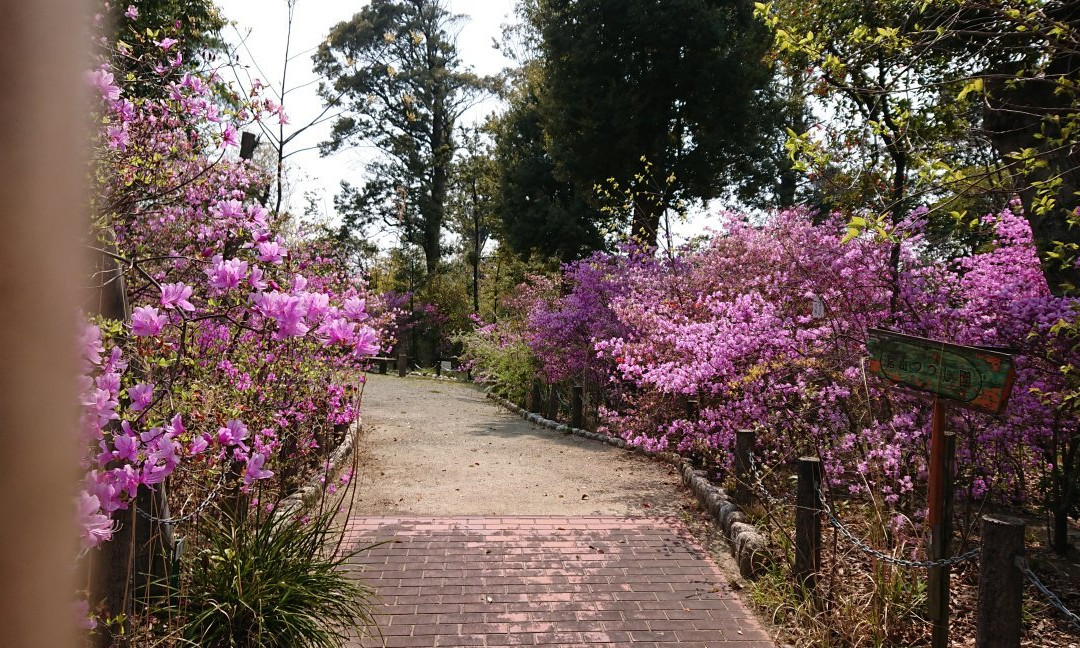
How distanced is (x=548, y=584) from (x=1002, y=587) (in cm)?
284

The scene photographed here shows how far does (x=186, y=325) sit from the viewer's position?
2449mm

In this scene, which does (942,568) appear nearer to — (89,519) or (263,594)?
(263,594)

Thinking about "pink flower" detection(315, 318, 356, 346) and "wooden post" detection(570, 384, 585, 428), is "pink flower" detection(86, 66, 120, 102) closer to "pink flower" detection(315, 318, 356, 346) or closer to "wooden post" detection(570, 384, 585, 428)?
"pink flower" detection(315, 318, 356, 346)

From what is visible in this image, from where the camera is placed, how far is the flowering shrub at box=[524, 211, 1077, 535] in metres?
4.69

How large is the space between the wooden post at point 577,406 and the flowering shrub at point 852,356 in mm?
2628

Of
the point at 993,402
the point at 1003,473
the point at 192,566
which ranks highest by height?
the point at 993,402

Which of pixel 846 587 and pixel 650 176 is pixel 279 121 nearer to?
pixel 846 587

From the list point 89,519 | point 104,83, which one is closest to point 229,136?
point 104,83

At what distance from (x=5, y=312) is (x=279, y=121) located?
17.2 feet

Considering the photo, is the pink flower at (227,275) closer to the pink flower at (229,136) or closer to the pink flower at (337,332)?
the pink flower at (337,332)

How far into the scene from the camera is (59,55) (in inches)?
30.7

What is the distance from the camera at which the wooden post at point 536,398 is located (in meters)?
13.8

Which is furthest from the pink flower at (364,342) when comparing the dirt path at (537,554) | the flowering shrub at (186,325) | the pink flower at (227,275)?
the dirt path at (537,554)

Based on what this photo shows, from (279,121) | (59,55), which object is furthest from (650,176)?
(59,55)
